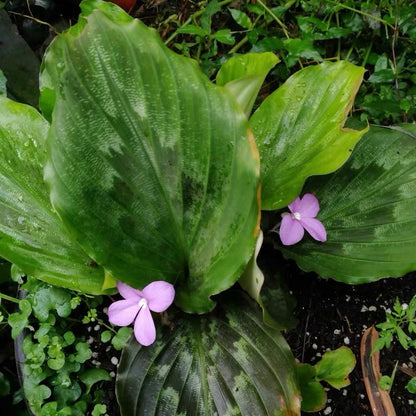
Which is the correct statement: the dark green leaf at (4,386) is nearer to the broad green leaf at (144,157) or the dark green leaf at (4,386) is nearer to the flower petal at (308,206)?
the broad green leaf at (144,157)

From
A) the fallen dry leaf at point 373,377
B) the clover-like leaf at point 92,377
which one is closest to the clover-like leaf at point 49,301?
the clover-like leaf at point 92,377

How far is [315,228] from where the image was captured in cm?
94

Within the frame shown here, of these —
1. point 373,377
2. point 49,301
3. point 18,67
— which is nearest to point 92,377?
point 49,301

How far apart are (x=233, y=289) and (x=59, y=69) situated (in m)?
0.49

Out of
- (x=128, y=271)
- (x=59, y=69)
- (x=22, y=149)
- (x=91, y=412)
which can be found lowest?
(x=91, y=412)

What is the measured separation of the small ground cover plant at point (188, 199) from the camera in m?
0.77

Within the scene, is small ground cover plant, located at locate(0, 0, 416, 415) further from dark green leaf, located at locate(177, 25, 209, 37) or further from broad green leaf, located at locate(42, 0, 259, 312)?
dark green leaf, located at locate(177, 25, 209, 37)

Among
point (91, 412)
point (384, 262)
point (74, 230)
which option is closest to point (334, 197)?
point (384, 262)

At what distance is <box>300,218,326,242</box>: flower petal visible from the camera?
939 millimetres

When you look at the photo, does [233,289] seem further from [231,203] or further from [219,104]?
[219,104]

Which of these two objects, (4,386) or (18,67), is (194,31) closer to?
(18,67)

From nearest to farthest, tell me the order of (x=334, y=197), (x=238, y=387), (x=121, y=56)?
1. (x=121, y=56)
2. (x=238, y=387)
3. (x=334, y=197)

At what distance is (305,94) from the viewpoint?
927mm

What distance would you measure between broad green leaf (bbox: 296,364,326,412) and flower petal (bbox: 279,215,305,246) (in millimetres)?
246
